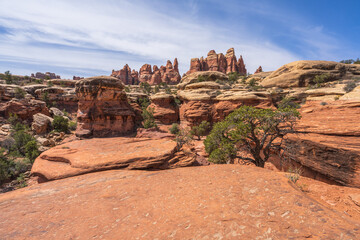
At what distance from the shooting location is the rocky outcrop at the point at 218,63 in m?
76.1

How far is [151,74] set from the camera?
87.5 m

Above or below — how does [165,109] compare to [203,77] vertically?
below

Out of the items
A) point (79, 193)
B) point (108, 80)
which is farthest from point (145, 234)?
point (108, 80)

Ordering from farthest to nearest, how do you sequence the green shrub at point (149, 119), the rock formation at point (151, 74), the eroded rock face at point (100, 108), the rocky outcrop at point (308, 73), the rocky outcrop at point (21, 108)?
the rock formation at point (151, 74) → the rocky outcrop at point (308, 73) → the green shrub at point (149, 119) → the rocky outcrop at point (21, 108) → the eroded rock face at point (100, 108)

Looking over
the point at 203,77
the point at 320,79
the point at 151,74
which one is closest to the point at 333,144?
the point at 320,79

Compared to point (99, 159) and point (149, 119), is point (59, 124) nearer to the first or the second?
point (149, 119)

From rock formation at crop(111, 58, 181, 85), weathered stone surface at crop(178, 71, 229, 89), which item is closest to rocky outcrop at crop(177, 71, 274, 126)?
weathered stone surface at crop(178, 71, 229, 89)

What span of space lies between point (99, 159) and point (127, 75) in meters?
93.3

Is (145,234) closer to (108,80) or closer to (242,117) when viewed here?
(242,117)

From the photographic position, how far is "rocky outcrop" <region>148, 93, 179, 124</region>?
27719 mm

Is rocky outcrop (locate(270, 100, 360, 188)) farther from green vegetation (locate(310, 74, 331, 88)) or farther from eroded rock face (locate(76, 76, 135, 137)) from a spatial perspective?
eroded rock face (locate(76, 76, 135, 137))

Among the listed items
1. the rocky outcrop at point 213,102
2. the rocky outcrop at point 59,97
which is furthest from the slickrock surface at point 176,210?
the rocky outcrop at point 59,97

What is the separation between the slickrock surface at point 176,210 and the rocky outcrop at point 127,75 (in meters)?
90.6

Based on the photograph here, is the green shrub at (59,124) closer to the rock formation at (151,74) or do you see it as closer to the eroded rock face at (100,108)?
the eroded rock face at (100,108)
